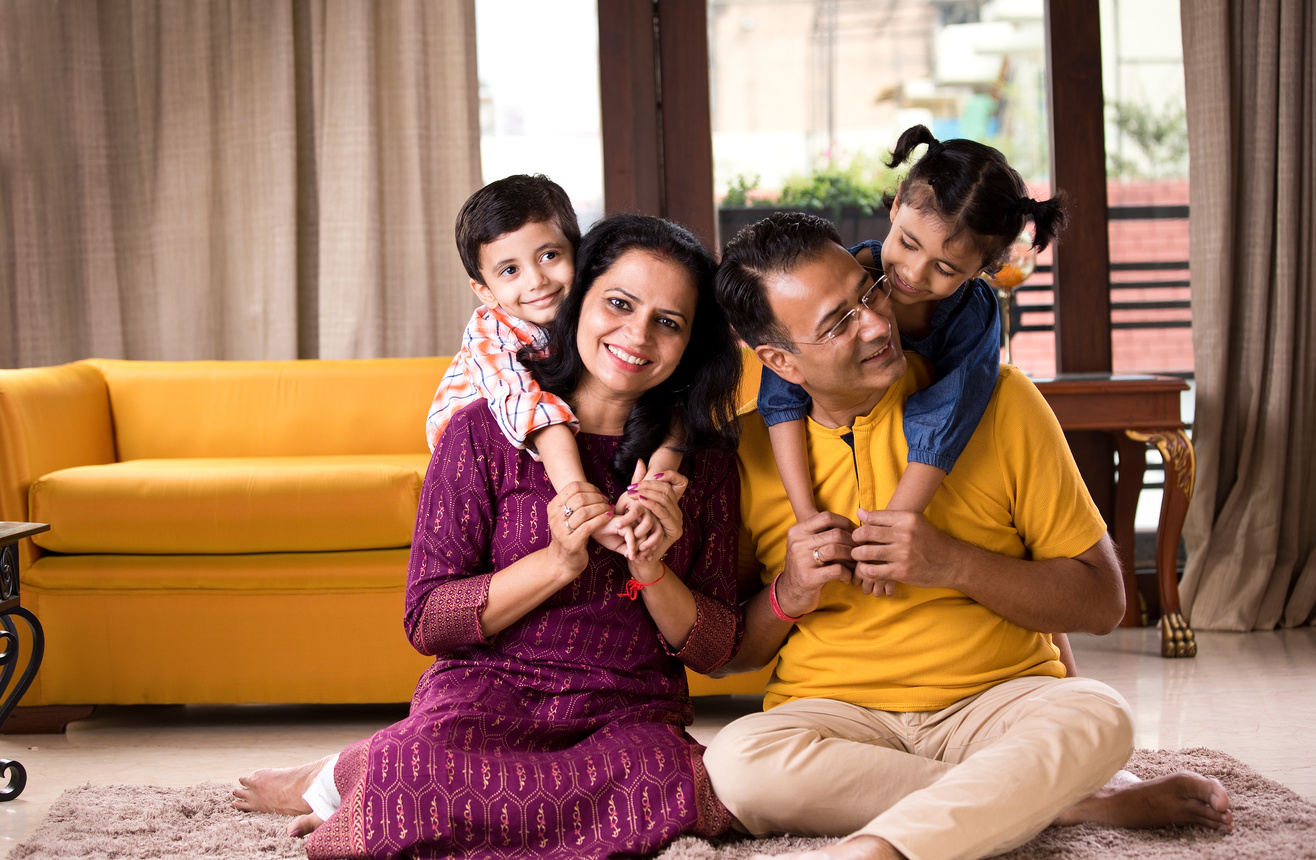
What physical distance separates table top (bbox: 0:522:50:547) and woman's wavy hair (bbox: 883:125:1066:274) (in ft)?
5.74

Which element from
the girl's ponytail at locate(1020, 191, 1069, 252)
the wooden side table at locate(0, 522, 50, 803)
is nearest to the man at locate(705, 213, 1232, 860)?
the girl's ponytail at locate(1020, 191, 1069, 252)

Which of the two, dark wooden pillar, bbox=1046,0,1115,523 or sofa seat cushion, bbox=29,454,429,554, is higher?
dark wooden pillar, bbox=1046,0,1115,523

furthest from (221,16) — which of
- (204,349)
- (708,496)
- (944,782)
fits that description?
(944,782)

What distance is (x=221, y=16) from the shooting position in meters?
3.56

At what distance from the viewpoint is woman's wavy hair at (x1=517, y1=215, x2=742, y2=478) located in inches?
64.2

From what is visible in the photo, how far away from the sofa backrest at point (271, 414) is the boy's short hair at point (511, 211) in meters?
1.27

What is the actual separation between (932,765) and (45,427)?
7.64ft

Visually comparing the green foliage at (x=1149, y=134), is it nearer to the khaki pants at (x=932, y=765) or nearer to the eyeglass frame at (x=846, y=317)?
the eyeglass frame at (x=846, y=317)

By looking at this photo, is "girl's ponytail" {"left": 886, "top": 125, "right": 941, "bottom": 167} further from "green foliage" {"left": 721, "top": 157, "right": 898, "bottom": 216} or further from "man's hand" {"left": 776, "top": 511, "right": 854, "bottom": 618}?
"green foliage" {"left": 721, "top": 157, "right": 898, "bottom": 216}

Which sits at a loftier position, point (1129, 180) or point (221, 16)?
point (221, 16)

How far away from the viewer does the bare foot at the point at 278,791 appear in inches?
72.7

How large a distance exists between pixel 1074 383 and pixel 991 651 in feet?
5.49

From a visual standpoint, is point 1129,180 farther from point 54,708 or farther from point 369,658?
point 54,708

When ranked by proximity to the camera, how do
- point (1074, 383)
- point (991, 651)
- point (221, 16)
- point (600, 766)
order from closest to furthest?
1. point (600, 766)
2. point (991, 651)
3. point (1074, 383)
4. point (221, 16)
